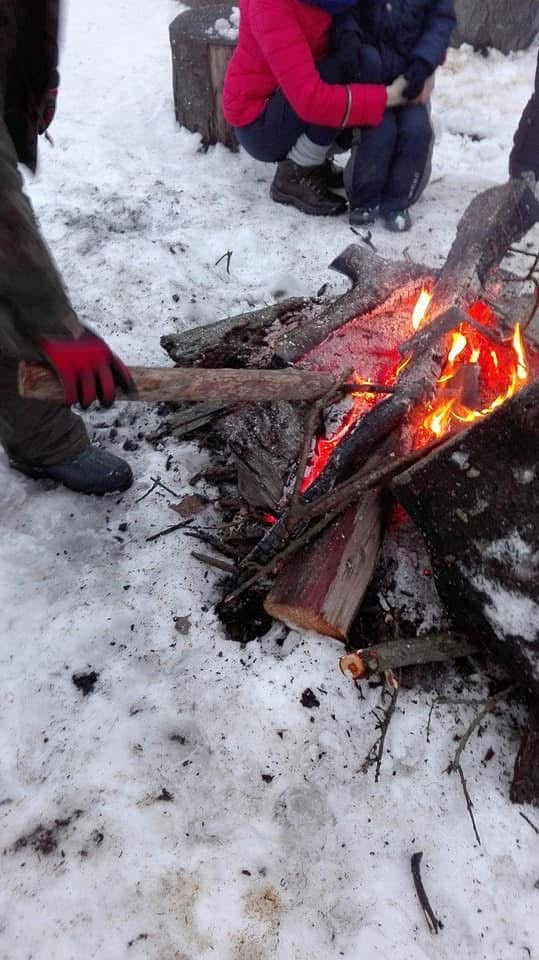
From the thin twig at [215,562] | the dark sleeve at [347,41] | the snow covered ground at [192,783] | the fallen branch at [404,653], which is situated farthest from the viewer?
→ the dark sleeve at [347,41]

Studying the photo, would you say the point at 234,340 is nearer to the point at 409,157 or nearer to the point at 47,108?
the point at 47,108

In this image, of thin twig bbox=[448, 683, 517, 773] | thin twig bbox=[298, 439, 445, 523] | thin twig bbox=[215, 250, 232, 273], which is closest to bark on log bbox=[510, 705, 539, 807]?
thin twig bbox=[448, 683, 517, 773]

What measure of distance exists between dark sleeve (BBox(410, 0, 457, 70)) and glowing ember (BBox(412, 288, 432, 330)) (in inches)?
81.3

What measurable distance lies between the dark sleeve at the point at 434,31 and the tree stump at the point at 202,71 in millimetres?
1353

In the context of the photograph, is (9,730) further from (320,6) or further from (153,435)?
(320,6)

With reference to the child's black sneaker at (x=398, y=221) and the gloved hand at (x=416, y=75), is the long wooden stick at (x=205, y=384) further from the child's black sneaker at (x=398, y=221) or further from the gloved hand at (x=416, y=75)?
the gloved hand at (x=416, y=75)

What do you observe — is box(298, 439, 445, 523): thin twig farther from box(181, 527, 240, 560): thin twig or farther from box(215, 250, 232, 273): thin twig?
box(215, 250, 232, 273): thin twig

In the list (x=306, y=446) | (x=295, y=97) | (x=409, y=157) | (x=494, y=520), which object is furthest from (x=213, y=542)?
(x=409, y=157)

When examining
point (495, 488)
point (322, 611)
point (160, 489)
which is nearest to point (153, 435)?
point (160, 489)

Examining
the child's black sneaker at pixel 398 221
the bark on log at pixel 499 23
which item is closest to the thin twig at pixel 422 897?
the child's black sneaker at pixel 398 221

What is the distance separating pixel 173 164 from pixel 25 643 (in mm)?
4190

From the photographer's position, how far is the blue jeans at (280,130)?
13.5 feet

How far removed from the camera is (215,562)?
2516 mm

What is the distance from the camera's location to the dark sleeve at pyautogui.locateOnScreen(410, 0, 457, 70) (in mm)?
4098
